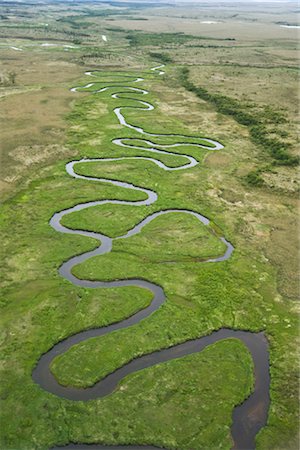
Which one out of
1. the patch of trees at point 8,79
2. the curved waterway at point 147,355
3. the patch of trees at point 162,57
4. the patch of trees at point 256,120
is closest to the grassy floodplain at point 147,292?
the curved waterway at point 147,355

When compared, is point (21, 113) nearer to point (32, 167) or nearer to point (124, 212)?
point (32, 167)

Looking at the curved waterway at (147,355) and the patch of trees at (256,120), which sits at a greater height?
the patch of trees at (256,120)

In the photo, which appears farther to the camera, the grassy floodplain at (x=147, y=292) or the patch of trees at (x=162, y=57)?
the patch of trees at (x=162, y=57)

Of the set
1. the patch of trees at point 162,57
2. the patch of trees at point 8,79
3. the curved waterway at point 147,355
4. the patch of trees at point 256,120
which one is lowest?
the curved waterway at point 147,355

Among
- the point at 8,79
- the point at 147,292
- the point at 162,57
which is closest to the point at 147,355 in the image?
the point at 147,292

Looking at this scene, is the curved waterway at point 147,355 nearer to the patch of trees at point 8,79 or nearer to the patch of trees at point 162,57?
the patch of trees at point 8,79

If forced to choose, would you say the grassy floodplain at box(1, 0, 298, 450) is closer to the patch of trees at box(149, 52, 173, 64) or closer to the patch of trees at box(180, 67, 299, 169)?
the patch of trees at box(180, 67, 299, 169)

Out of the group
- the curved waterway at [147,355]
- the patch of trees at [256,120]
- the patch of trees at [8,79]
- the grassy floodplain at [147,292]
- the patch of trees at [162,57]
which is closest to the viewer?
the grassy floodplain at [147,292]

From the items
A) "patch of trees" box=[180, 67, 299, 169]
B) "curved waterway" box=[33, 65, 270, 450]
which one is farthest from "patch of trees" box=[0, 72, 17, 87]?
"curved waterway" box=[33, 65, 270, 450]

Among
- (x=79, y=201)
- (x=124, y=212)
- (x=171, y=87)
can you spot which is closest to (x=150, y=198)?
(x=124, y=212)
